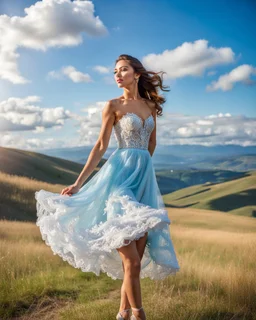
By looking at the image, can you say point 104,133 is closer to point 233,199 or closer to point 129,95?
point 129,95

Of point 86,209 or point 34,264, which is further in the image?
point 34,264

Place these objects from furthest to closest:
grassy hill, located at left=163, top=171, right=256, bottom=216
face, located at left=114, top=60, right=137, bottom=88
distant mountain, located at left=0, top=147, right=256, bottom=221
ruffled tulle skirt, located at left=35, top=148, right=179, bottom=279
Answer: grassy hill, located at left=163, top=171, right=256, bottom=216, distant mountain, located at left=0, top=147, right=256, bottom=221, face, located at left=114, top=60, right=137, bottom=88, ruffled tulle skirt, located at left=35, top=148, right=179, bottom=279

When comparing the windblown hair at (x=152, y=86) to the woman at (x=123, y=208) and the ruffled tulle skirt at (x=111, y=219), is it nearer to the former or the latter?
the woman at (x=123, y=208)

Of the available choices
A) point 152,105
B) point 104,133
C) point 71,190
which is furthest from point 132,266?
point 152,105

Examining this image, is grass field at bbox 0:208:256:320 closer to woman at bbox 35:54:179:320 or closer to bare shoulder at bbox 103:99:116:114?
woman at bbox 35:54:179:320

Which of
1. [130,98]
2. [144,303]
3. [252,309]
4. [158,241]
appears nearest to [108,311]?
[144,303]

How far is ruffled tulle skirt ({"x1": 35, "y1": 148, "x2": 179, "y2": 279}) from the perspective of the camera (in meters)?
4.06

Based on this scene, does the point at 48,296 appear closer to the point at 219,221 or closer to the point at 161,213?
the point at 161,213

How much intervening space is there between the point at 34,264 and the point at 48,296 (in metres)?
1.56

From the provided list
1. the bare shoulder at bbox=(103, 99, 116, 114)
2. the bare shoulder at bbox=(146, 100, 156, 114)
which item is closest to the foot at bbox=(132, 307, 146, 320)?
the bare shoulder at bbox=(103, 99, 116, 114)

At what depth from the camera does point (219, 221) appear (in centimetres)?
3744

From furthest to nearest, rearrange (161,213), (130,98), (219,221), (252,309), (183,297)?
(219,221) < (183,297) < (252,309) < (130,98) < (161,213)

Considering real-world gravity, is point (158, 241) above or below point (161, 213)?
below

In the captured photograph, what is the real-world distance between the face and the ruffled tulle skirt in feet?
2.71
